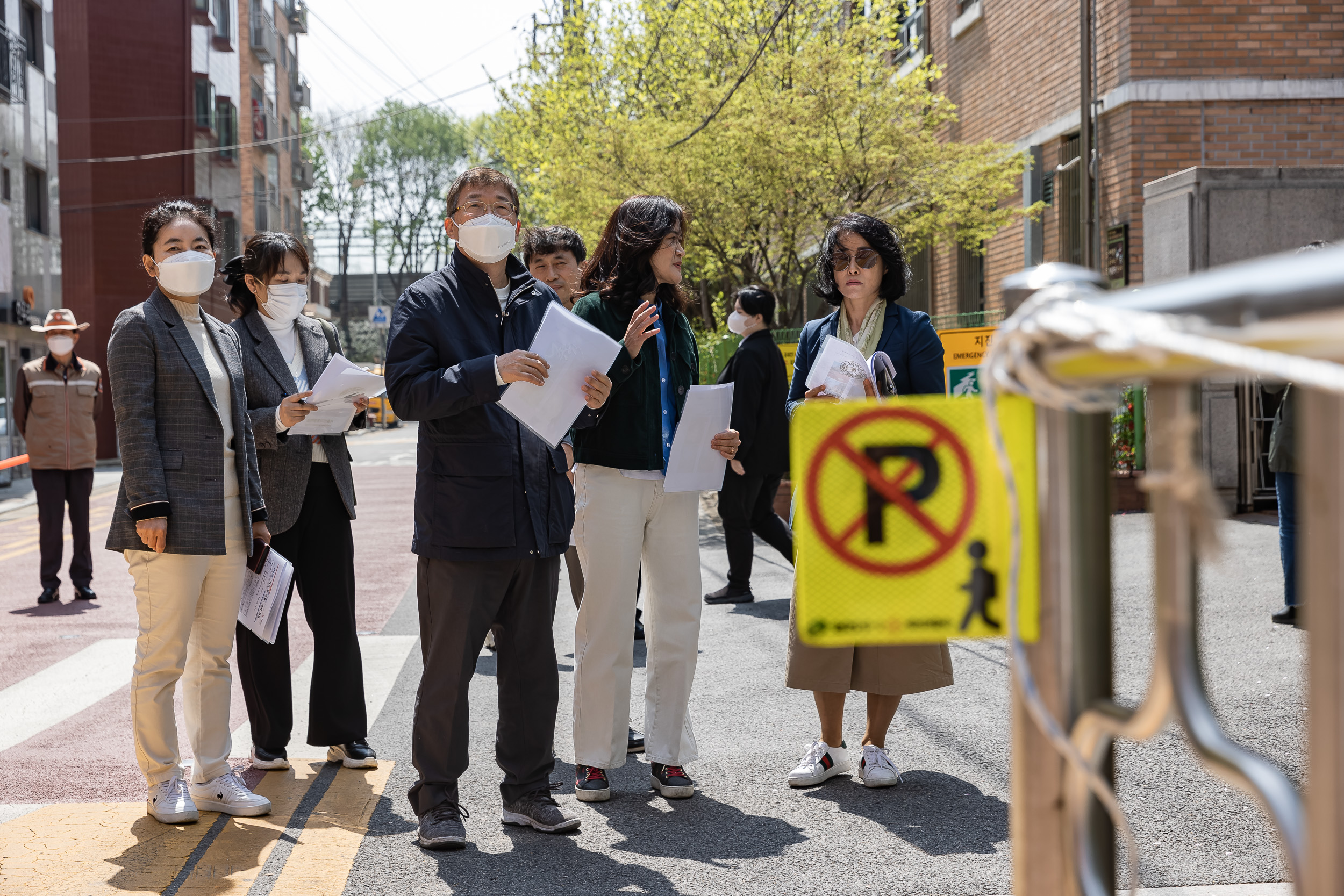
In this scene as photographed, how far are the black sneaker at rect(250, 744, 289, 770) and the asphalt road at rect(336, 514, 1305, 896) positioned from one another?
1.35 feet

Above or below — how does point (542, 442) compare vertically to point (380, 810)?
above

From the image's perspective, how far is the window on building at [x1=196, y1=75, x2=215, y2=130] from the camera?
31656 millimetres

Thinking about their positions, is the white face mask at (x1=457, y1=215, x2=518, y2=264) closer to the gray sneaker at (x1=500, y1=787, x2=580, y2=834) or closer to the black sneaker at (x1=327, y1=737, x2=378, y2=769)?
the gray sneaker at (x1=500, y1=787, x2=580, y2=834)

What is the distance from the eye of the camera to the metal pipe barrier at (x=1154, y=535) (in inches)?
33.1

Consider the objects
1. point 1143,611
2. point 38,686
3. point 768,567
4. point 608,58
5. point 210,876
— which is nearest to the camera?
Result: point 210,876

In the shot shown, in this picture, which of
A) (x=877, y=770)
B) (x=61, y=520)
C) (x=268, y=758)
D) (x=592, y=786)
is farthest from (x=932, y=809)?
(x=61, y=520)

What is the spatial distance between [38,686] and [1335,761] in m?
6.60

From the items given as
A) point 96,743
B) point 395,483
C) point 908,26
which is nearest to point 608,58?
point 908,26

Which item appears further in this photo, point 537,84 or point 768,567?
point 537,84

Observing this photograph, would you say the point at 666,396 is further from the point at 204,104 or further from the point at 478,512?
the point at 204,104

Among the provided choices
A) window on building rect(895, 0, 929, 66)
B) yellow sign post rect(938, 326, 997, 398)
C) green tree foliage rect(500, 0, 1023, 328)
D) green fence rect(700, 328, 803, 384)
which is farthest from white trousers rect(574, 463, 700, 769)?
window on building rect(895, 0, 929, 66)

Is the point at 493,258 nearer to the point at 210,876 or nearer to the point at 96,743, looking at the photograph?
the point at 210,876

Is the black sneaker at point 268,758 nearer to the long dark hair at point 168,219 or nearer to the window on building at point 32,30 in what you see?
the long dark hair at point 168,219

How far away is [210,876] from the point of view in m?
3.78
